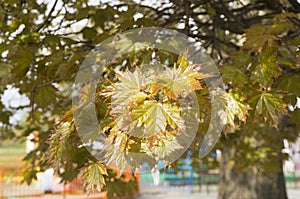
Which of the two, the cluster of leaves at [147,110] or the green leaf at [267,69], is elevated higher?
the green leaf at [267,69]

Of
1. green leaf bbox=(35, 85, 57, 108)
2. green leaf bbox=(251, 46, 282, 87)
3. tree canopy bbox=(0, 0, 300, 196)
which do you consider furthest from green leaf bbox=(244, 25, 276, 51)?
green leaf bbox=(35, 85, 57, 108)

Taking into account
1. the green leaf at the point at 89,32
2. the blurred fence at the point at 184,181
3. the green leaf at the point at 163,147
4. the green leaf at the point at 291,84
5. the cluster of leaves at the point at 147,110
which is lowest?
the blurred fence at the point at 184,181

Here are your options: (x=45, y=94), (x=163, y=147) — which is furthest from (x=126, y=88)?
(x=45, y=94)

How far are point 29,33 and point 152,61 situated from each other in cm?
94

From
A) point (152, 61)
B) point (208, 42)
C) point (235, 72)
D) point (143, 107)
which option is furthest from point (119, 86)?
point (208, 42)

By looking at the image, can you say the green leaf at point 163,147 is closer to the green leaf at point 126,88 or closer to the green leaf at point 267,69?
the green leaf at point 126,88

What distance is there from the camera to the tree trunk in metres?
5.02

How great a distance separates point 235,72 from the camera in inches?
65.7

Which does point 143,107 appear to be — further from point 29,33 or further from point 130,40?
point 29,33

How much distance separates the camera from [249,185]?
5.15 metres

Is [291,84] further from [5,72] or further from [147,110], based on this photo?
[5,72]

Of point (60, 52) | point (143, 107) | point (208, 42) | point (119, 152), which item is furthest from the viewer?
point (208, 42)

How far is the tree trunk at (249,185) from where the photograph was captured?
5.02 metres

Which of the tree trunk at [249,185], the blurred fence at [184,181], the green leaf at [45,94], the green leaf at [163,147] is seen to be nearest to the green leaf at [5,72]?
the green leaf at [45,94]
